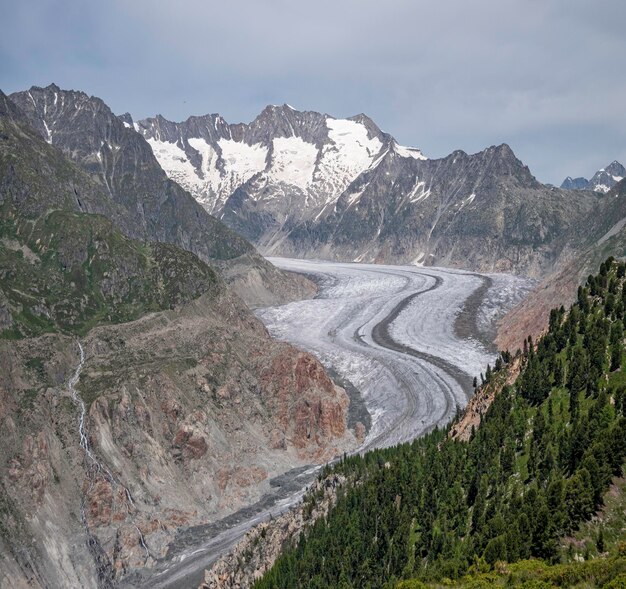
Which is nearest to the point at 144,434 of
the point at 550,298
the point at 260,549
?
the point at 260,549

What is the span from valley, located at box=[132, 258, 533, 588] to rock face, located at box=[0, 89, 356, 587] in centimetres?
296

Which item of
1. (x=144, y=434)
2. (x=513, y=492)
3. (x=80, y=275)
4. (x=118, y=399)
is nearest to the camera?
(x=513, y=492)

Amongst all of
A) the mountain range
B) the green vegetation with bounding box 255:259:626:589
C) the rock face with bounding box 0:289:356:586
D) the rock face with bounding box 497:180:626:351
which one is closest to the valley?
the mountain range

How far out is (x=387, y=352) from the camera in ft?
382

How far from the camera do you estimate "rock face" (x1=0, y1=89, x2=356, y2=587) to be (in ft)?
195

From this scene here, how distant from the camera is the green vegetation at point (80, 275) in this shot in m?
83.1

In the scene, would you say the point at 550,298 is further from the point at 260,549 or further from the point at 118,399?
the point at 260,549

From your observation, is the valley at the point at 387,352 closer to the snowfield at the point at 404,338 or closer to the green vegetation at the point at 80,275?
the snowfield at the point at 404,338

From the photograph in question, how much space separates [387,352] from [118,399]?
59084 millimetres

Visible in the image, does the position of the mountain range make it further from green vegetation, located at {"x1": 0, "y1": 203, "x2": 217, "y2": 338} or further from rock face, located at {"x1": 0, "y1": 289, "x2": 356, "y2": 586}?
green vegetation, located at {"x1": 0, "y1": 203, "x2": 217, "y2": 338}

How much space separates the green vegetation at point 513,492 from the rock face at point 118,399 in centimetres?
2165

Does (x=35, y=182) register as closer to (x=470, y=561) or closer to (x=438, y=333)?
(x=438, y=333)

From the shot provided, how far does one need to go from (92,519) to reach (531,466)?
45.4m

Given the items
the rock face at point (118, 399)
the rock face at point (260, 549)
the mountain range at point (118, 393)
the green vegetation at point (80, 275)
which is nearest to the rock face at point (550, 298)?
the mountain range at point (118, 393)
